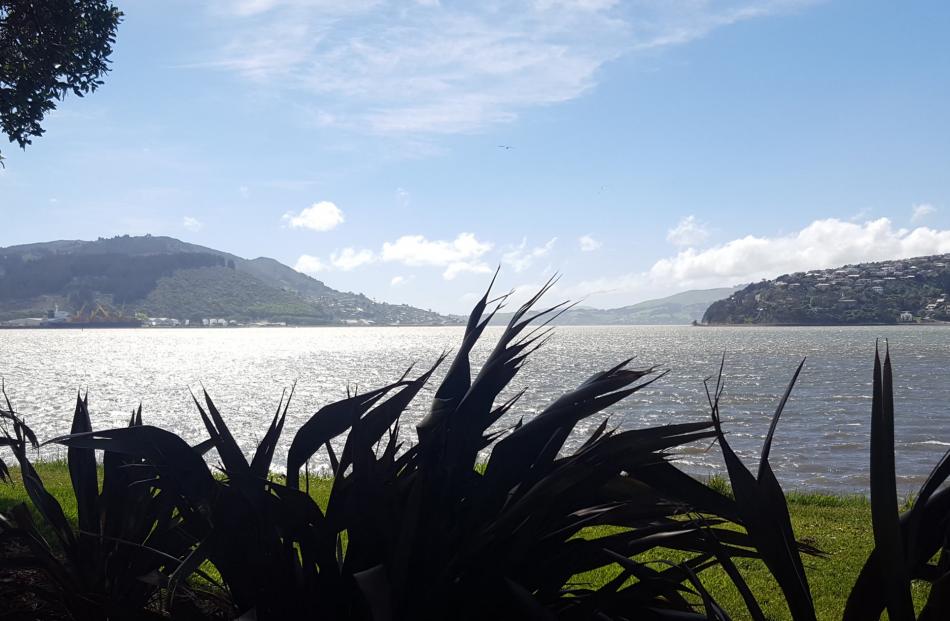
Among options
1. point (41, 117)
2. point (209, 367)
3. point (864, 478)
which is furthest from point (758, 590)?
point (209, 367)

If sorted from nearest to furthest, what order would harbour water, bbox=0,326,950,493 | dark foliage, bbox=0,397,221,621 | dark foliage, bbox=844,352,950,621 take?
dark foliage, bbox=844,352,950,621 < dark foliage, bbox=0,397,221,621 < harbour water, bbox=0,326,950,493

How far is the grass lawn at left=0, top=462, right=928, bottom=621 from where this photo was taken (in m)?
6.01

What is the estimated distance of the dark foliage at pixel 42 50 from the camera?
10312 millimetres

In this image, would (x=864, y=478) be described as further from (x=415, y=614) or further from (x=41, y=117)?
(x=415, y=614)

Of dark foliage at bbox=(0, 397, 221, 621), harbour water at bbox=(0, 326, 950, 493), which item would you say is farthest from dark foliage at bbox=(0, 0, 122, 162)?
dark foliage at bbox=(0, 397, 221, 621)

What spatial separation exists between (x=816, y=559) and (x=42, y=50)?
1105 cm

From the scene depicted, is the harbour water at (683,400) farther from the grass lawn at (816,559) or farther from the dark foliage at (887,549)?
the grass lawn at (816,559)

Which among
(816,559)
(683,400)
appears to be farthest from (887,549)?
(683,400)

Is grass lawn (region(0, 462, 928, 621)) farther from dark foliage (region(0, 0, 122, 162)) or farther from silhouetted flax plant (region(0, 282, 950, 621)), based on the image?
dark foliage (region(0, 0, 122, 162))

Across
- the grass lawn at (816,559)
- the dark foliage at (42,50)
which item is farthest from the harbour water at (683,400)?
the dark foliage at (42,50)

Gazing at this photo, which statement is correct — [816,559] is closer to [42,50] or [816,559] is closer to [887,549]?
[887,549]

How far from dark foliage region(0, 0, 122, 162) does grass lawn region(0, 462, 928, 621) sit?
497 centimetres

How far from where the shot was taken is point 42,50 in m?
10.6

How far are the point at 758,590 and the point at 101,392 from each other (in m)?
52.2
